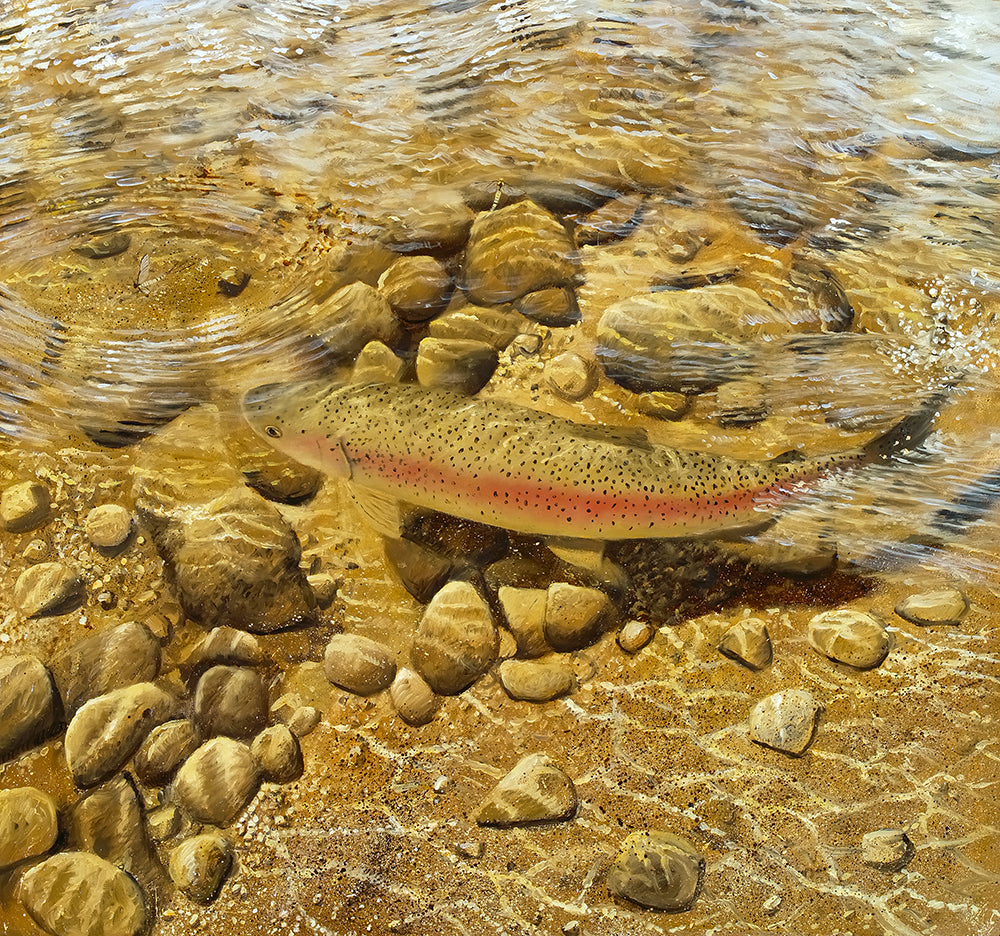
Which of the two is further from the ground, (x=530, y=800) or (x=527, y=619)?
(x=527, y=619)

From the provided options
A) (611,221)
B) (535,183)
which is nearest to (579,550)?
(611,221)

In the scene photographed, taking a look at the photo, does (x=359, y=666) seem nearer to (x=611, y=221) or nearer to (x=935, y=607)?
(x=935, y=607)

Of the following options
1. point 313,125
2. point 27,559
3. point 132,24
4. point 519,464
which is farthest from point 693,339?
point 132,24

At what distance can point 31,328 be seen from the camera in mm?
3461

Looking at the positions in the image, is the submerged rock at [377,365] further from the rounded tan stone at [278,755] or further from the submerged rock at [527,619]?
the rounded tan stone at [278,755]

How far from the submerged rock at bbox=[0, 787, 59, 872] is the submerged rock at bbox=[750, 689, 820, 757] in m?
2.44

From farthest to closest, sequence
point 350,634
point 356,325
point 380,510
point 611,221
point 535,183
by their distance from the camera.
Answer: point 535,183, point 611,221, point 356,325, point 380,510, point 350,634

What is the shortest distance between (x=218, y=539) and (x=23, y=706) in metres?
0.88

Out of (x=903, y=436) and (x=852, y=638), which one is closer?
(x=852, y=638)

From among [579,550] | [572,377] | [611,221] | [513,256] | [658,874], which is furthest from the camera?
[611,221]

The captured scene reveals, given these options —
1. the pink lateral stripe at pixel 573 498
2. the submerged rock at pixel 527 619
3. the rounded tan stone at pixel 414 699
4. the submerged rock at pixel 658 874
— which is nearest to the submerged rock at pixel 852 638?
the pink lateral stripe at pixel 573 498

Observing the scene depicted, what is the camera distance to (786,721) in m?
2.59

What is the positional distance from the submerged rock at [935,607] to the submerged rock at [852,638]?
125mm

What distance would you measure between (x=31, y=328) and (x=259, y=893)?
2711mm
